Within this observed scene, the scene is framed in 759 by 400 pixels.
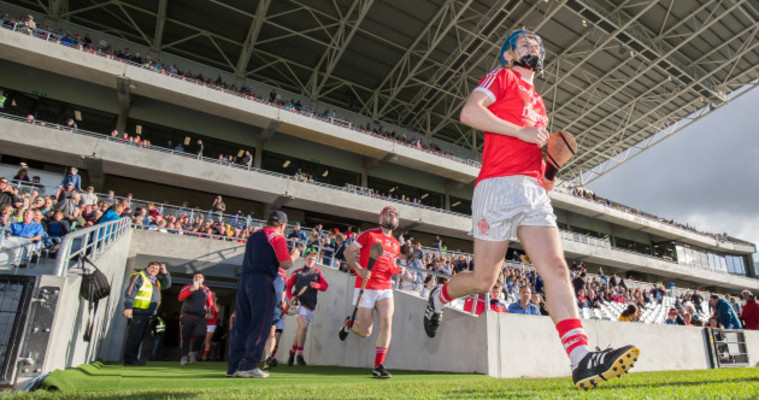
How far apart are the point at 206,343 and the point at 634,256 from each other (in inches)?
1322

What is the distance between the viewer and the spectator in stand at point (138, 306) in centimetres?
729

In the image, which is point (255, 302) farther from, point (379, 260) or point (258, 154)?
point (258, 154)

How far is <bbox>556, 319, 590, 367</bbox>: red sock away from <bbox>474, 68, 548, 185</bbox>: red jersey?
36.4 inches

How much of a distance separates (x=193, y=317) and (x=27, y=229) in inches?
142

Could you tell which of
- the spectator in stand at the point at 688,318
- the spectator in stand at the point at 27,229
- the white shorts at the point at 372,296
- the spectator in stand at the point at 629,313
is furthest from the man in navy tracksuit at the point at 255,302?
the spectator in stand at the point at 688,318

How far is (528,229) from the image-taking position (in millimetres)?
2693

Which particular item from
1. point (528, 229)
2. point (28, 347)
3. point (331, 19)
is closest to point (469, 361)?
point (528, 229)

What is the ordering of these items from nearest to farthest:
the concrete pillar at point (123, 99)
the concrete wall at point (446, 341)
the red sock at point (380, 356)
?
the concrete wall at point (446, 341) → the red sock at point (380, 356) → the concrete pillar at point (123, 99)

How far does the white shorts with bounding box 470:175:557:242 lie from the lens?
2.70m

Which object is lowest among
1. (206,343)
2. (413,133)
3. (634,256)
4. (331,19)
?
(206,343)

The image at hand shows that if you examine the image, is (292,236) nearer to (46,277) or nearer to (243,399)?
(46,277)

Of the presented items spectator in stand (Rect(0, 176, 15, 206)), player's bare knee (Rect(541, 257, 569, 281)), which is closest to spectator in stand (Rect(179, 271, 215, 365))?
spectator in stand (Rect(0, 176, 15, 206))

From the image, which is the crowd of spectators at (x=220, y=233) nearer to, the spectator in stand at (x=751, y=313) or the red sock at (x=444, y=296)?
Result: the spectator in stand at (x=751, y=313)

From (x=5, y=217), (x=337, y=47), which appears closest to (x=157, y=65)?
(x=337, y=47)
